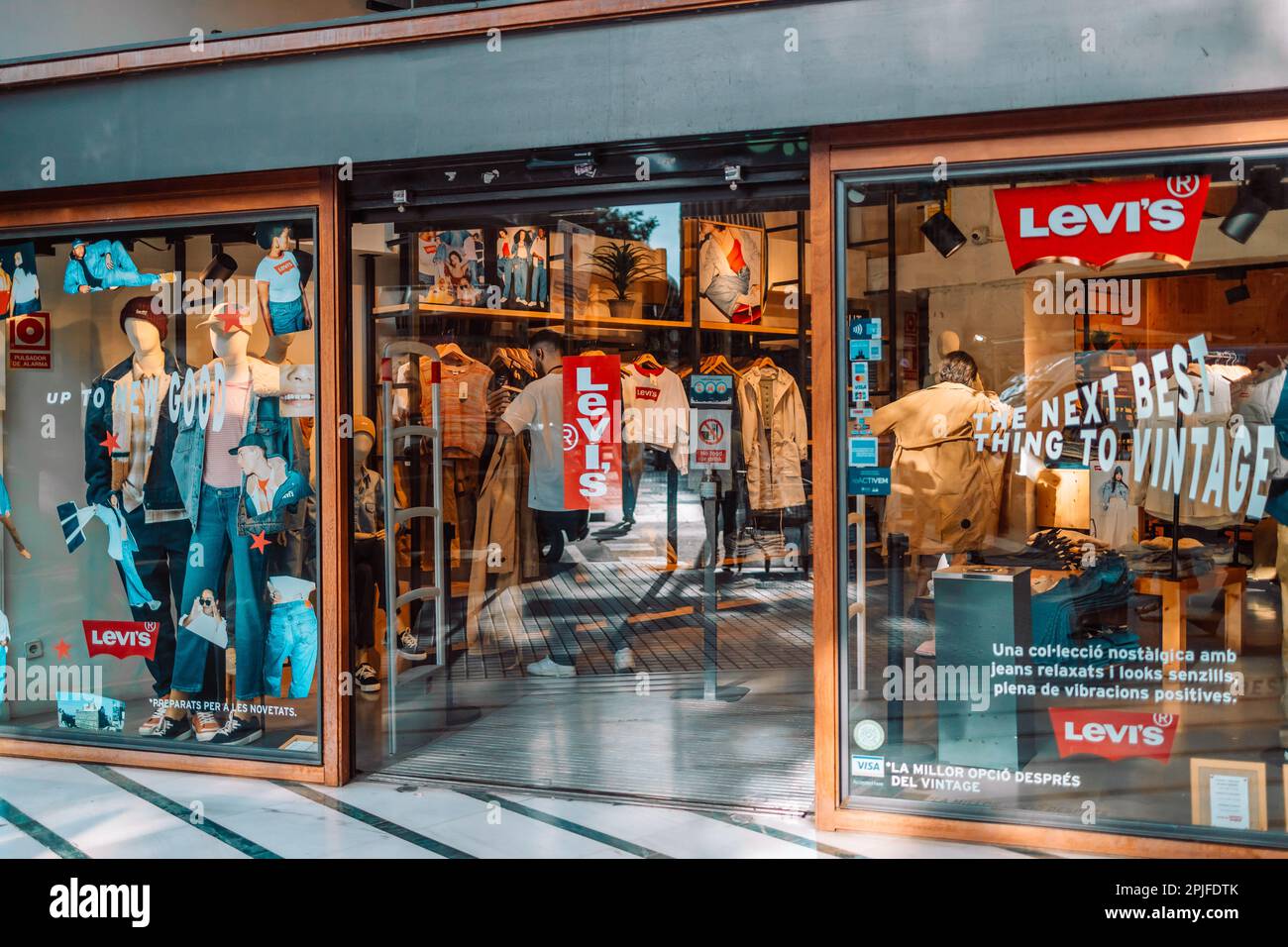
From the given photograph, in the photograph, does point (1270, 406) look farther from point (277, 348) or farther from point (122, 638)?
point (122, 638)

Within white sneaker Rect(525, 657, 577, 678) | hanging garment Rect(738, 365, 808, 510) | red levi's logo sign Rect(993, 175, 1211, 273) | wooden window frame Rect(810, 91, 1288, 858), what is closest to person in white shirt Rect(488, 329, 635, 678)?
white sneaker Rect(525, 657, 577, 678)

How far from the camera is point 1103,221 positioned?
380cm

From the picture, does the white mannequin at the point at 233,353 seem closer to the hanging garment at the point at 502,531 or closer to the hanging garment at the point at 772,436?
the hanging garment at the point at 502,531

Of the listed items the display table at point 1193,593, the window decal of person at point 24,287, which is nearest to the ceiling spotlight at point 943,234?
the display table at point 1193,593

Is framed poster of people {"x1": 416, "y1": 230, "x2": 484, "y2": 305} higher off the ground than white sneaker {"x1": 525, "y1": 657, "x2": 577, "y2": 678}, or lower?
higher

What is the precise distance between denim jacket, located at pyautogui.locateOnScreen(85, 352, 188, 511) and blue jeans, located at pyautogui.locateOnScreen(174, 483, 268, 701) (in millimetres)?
192

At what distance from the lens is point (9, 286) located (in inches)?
199

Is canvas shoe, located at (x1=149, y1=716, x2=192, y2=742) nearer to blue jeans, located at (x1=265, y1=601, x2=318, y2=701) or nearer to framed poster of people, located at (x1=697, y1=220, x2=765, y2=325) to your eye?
blue jeans, located at (x1=265, y1=601, x2=318, y2=701)

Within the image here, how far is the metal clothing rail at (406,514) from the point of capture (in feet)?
15.6

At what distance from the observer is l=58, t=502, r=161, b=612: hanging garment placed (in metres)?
4.94

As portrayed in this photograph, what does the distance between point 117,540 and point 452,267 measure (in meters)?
1.98

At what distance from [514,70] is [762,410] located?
8.26ft

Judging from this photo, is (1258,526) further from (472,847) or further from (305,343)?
(305,343)
